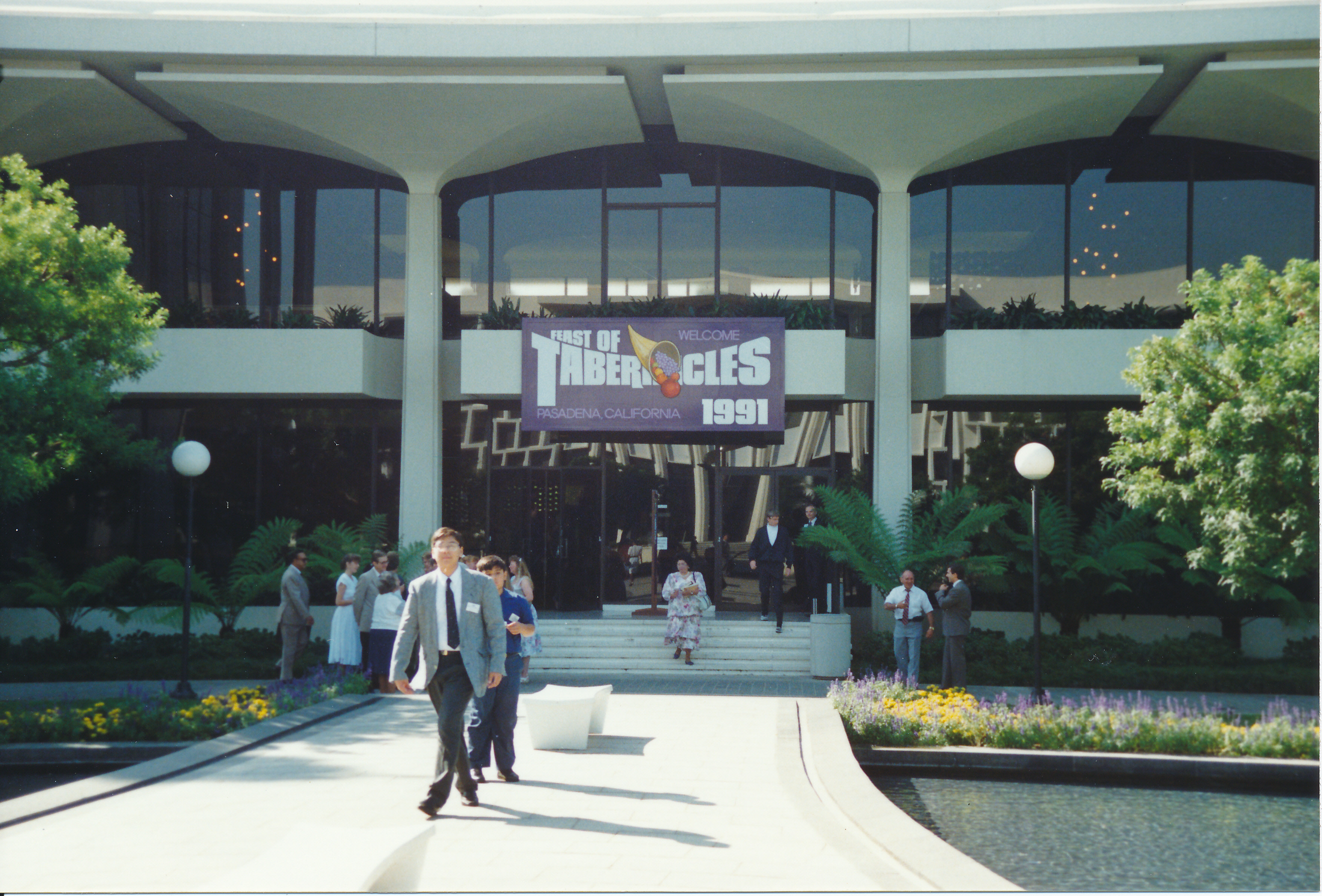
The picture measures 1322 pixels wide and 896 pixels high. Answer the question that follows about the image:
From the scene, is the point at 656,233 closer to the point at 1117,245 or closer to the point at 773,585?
the point at 773,585

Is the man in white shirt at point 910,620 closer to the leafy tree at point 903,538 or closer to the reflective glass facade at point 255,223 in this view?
the leafy tree at point 903,538

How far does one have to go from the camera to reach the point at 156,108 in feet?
59.9

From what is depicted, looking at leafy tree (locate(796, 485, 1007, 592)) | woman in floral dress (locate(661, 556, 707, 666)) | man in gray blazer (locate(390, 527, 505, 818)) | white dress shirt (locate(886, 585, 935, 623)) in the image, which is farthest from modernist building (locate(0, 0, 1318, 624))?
man in gray blazer (locate(390, 527, 505, 818))

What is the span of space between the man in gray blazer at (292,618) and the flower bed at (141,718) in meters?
1.94

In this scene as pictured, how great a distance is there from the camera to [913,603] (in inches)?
571

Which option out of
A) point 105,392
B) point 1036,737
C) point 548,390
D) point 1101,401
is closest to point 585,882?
point 1036,737

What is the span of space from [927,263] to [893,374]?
203cm

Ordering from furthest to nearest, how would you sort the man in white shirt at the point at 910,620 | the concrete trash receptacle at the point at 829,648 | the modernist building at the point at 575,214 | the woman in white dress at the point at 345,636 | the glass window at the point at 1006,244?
the glass window at the point at 1006,244
the modernist building at the point at 575,214
the concrete trash receptacle at the point at 829,648
the man in white shirt at the point at 910,620
the woman in white dress at the point at 345,636

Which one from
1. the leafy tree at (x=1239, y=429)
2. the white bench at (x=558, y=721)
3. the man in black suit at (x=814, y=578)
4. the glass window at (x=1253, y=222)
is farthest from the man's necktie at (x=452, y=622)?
the man in black suit at (x=814, y=578)

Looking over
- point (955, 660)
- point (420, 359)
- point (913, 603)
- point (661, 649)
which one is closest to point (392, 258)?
point (420, 359)

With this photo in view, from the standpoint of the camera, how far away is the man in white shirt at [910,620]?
14.4m

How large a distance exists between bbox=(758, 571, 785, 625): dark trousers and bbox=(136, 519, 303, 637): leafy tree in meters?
7.21

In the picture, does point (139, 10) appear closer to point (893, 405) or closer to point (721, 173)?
point (721, 173)

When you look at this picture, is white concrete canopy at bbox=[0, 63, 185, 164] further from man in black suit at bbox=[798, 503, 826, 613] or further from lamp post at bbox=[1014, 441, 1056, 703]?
lamp post at bbox=[1014, 441, 1056, 703]
